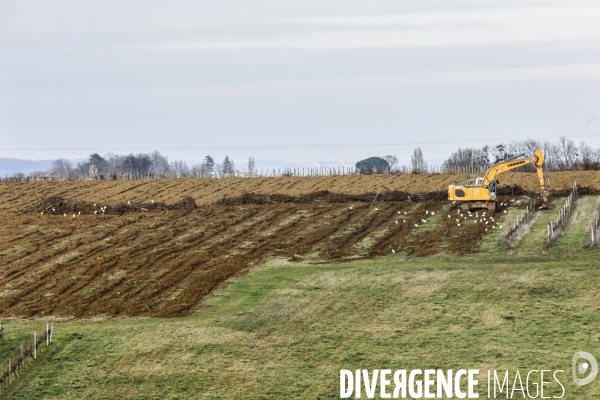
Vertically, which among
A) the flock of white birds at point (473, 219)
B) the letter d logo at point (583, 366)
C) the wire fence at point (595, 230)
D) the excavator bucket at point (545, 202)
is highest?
the excavator bucket at point (545, 202)

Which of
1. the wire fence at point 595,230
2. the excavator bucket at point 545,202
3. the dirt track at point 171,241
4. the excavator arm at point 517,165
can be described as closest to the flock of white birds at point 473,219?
the dirt track at point 171,241

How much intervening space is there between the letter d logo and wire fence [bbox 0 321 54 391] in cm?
1482

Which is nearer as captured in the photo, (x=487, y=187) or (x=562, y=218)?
(x=562, y=218)

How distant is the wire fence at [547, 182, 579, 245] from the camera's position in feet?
133

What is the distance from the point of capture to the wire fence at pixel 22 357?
→ 2231 cm

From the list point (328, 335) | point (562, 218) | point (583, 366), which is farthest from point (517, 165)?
point (583, 366)

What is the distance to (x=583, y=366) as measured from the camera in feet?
69.4

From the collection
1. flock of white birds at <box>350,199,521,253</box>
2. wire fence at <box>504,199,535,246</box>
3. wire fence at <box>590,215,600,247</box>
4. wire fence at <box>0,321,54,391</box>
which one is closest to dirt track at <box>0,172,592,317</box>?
flock of white birds at <box>350,199,521,253</box>

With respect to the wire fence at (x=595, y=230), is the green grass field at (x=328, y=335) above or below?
below

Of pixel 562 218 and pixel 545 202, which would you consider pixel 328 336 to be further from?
pixel 545 202

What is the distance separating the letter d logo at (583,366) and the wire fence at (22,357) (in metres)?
14.8

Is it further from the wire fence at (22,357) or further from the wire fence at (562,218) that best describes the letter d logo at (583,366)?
the wire fence at (562,218)

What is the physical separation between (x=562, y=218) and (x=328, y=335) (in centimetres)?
2352

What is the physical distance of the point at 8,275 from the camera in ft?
123
